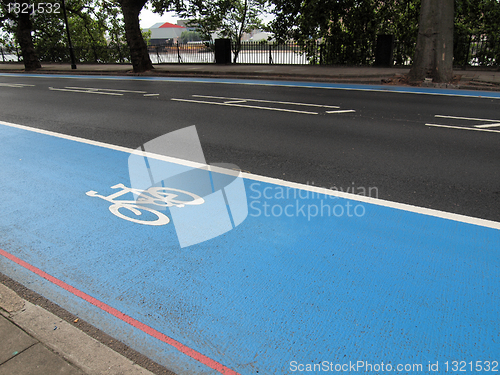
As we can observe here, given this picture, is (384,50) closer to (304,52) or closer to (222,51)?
(304,52)

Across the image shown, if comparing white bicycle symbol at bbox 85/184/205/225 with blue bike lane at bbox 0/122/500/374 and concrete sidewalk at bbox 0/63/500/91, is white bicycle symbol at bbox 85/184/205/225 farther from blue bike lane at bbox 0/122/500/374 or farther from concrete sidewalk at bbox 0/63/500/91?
concrete sidewalk at bbox 0/63/500/91

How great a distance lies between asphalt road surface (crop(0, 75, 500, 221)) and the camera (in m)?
5.56

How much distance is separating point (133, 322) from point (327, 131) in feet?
21.4

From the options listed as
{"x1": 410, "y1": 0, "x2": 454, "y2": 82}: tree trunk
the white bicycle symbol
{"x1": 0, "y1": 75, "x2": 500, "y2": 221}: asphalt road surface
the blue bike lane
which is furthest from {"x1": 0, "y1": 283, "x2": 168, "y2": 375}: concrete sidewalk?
{"x1": 410, "y1": 0, "x2": 454, "y2": 82}: tree trunk

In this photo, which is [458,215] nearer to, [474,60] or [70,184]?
[70,184]

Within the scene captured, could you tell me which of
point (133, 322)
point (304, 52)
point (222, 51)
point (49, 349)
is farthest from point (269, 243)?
point (304, 52)

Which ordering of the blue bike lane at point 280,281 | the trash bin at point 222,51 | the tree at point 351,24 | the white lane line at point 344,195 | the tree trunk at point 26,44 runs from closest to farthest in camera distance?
the blue bike lane at point 280,281 → the white lane line at point 344,195 → the tree at point 351,24 → the trash bin at point 222,51 → the tree trunk at point 26,44

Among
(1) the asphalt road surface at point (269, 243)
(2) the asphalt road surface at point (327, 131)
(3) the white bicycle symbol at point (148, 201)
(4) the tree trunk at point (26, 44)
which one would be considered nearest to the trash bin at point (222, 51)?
(2) the asphalt road surface at point (327, 131)

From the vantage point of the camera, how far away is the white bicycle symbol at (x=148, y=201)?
4.67 metres

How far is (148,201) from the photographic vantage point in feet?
16.7

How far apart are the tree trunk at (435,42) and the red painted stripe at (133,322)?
1561cm

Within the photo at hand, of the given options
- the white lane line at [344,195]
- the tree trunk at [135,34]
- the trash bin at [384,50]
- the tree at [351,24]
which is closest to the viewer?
the white lane line at [344,195]

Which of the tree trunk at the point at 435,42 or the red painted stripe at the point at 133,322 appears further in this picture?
the tree trunk at the point at 435,42

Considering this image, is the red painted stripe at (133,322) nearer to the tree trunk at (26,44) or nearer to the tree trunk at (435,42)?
the tree trunk at (435,42)
